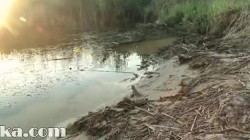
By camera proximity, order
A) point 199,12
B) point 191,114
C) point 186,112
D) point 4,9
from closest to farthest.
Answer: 1. point 191,114
2. point 186,112
3. point 199,12
4. point 4,9

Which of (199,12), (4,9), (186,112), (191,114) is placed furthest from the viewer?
(4,9)

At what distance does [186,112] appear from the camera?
689 cm

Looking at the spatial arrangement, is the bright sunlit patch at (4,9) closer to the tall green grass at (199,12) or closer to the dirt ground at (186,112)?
the tall green grass at (199,12)

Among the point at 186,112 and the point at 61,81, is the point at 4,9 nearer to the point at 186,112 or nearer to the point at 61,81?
the point at 61,81

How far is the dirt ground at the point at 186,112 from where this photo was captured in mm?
5953

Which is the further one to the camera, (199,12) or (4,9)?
(4,9)

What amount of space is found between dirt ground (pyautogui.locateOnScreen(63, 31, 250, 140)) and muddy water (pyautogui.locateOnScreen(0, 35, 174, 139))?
4.88ft

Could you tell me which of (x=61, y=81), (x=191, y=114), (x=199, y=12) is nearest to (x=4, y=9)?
(x=199, y=12)

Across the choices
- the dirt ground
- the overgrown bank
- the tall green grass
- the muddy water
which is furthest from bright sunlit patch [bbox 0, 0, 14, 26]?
the overgrown bank

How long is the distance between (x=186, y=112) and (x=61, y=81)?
751 cm

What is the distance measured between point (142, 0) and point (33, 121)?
99.2 ft

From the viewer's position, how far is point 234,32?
15.5 metres

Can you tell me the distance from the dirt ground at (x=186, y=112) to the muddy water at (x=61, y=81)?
1.49 m

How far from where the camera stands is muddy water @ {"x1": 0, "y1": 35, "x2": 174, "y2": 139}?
10234 millimetres
